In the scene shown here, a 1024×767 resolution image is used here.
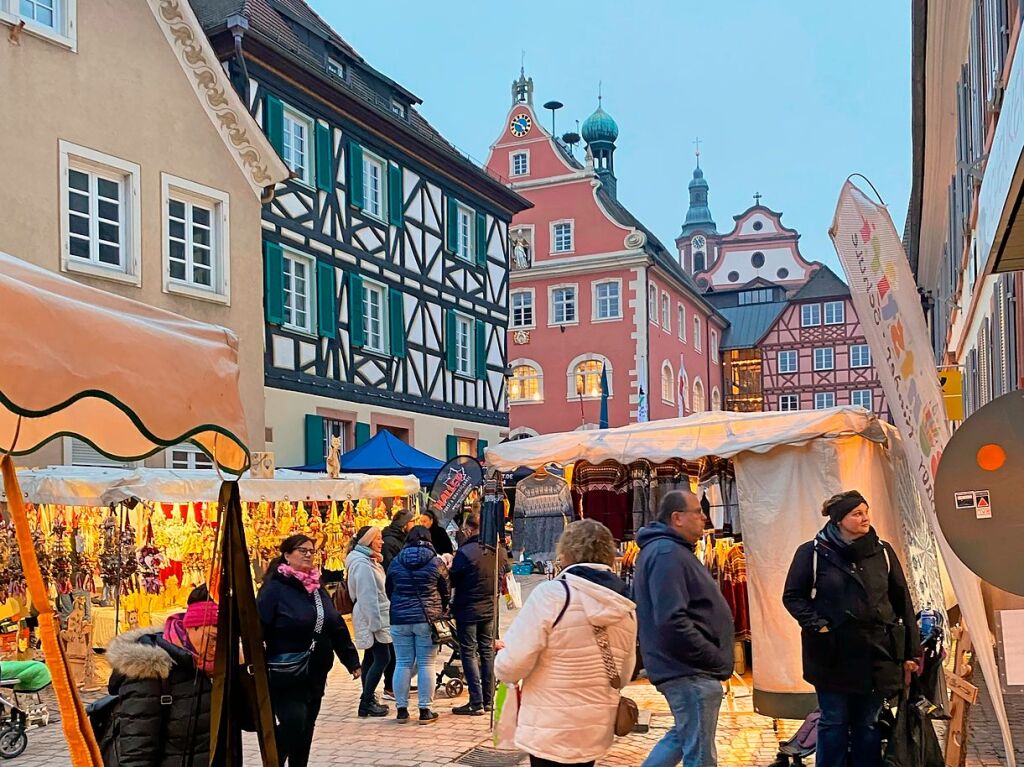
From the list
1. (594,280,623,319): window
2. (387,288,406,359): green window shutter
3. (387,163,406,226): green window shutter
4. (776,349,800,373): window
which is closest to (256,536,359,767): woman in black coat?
(387,288,406,359): green window shutter

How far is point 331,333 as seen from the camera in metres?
19.9

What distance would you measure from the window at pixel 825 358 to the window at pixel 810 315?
1325mm

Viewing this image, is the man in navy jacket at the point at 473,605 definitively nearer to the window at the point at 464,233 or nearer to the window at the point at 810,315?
the window at the point at 464,233

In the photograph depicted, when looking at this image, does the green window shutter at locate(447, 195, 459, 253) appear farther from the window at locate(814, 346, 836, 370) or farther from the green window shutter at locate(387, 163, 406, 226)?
the window at locate(814, 346, 836, 370)

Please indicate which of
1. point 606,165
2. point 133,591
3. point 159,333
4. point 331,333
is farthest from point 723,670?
point 606,165

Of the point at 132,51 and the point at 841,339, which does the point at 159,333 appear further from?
the point at 841,339

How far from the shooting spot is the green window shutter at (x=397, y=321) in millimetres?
21891

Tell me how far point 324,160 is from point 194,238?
15.1ft

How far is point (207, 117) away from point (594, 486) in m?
9.47

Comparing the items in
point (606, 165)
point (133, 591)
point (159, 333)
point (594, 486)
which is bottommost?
point (133, 591)

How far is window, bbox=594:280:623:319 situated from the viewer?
38.4 meters

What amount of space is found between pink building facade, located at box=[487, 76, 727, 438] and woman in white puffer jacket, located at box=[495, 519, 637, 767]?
32876 mm

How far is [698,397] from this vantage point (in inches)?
1869

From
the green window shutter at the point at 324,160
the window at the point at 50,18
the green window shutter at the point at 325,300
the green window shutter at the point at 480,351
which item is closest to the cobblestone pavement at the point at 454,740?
the window at the point at 50,18
